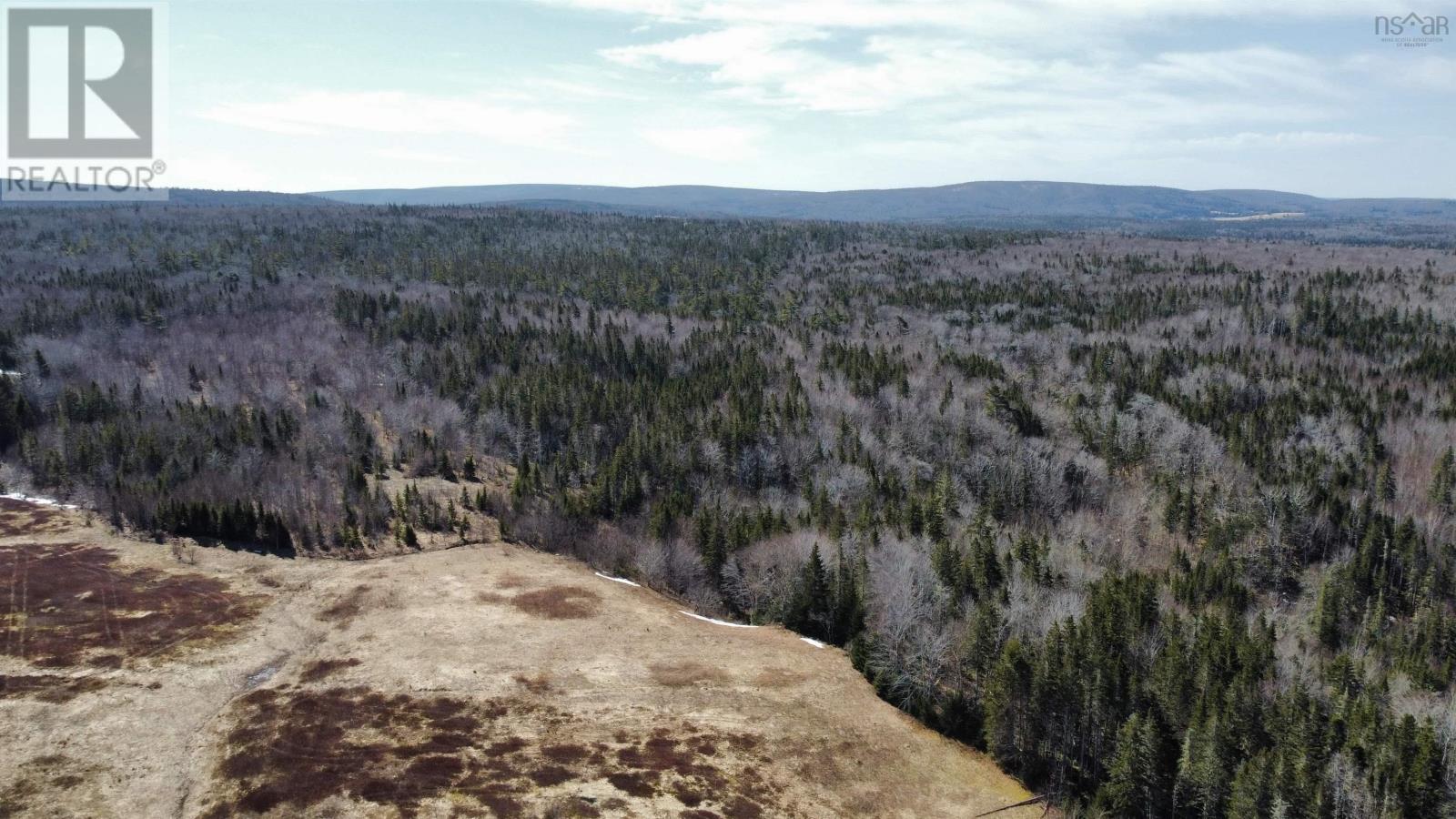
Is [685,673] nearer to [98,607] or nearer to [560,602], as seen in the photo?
[560,602]

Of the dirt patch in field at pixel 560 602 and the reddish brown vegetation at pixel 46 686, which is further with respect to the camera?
the dirt patch in field at pixel 560 602

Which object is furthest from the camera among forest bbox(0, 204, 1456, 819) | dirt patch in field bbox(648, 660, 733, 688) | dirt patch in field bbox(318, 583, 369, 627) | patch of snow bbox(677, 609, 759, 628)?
patch of snow bbox(677, 609, 759, 628)

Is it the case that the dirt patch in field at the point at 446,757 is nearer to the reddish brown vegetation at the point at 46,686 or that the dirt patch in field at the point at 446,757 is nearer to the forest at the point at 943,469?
the reddish brown vegetation at the point at 46,686

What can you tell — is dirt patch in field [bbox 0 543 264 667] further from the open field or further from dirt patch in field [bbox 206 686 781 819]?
dirt patch in field [bbox 206 686 781 819]

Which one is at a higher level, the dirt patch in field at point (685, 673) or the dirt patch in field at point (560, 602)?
the dirt patch in field at point (560, 602)

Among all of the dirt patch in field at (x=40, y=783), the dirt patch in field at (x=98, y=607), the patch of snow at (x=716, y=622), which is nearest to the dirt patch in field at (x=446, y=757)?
the dirt patch in field at (x=40, y=783)

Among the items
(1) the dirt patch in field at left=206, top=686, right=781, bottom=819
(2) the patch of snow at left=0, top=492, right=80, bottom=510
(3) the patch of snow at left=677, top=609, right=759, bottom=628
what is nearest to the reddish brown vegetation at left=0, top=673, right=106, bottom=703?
(1) the dirt patch in field at left=206, top=686, right=781, bottom=819
